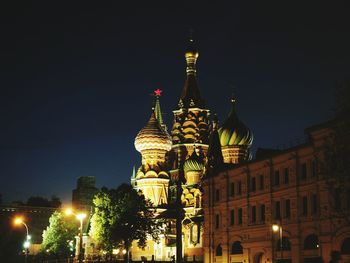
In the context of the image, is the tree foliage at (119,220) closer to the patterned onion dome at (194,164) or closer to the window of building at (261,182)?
the window of building at (261,182)

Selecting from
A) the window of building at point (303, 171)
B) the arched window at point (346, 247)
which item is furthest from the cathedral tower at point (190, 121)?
the arched window at point (346, 247)

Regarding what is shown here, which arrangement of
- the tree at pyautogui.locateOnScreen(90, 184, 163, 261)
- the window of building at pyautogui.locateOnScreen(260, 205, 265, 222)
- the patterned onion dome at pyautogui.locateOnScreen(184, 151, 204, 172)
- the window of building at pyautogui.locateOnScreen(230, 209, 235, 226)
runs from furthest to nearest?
the patterned onion dome at pyautogui.locateOnScreen(184, 151, 204, 172)
the tree at pyautogui.locateOnScreen(90, 184, 163, 261)
the window of building at pyautogui.locateOnScreen(230, 209, 235, 226)
the window of building at pyautogui.locateOnScreen(260, 205, 265, 222)

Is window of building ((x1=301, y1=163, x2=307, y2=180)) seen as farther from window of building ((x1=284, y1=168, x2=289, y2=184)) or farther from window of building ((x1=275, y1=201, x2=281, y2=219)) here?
window of building ((x1=275, y1=201, x2=281, y2=219))

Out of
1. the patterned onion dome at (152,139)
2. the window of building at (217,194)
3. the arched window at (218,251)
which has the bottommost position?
the arched window at (218,251)

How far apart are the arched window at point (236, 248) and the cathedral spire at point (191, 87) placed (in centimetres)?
5105

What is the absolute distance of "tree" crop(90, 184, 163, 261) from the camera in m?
75.8

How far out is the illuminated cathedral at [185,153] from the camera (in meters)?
98.9

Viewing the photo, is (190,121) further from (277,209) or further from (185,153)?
(277,209)

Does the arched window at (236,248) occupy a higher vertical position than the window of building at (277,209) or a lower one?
lower

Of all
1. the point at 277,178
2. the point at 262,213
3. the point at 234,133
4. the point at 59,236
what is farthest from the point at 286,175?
the point at 234,133

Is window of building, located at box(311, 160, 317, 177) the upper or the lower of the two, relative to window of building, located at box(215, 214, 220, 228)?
upper

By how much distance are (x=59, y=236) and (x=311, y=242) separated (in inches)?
2034

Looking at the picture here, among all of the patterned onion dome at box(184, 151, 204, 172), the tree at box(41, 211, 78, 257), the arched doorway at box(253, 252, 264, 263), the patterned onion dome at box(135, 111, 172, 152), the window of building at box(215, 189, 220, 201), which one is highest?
the patterned onion dome at box(135, 111, 172, 152)

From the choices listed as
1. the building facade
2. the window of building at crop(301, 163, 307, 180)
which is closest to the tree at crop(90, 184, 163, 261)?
the building facade
